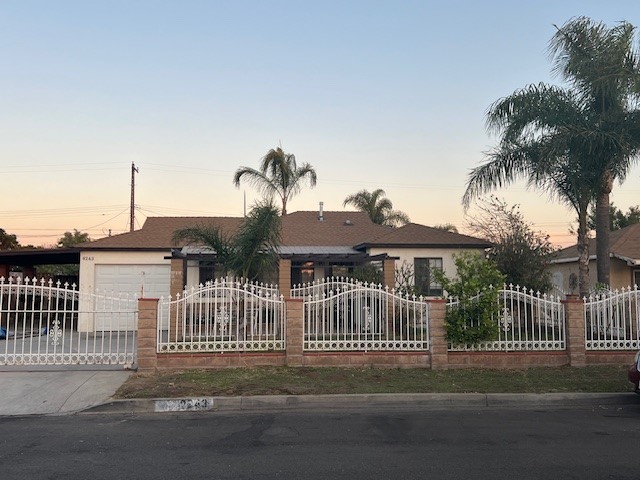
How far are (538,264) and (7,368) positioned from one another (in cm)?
1348

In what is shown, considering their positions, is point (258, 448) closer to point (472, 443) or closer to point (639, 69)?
point (472, 443)

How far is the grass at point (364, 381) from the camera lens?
9688 mm

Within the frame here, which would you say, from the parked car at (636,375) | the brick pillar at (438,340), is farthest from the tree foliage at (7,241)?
the parked car at (636,375)

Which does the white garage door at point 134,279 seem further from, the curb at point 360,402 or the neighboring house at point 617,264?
the neighboring house at point 617,264

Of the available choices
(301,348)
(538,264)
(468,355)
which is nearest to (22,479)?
(301,348)

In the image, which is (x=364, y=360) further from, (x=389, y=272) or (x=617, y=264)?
(x=617, y=264)

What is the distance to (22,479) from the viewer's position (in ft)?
18.3

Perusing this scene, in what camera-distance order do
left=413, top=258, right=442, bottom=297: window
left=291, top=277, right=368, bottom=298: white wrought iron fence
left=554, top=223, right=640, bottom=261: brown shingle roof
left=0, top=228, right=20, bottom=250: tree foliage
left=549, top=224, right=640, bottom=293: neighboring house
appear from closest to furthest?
left=291, top=277, right=368, bottom=298: white wrought iron fence, left=554, top=223, right=640, bottom=261: brown shingle roof, left=549, top=224, right=640, bottom=293: neighboring house, left=413, top=258, right=442, bottom=297: window, left=0, top=228, right=20, bottom=250: tree foliage

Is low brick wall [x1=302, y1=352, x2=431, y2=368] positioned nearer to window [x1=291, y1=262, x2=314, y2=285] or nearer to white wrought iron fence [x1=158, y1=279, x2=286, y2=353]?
white wrought iron fence [x1=158, y1=279, x2=286, y2=353]

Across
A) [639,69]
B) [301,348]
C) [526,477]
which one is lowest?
[526,477]

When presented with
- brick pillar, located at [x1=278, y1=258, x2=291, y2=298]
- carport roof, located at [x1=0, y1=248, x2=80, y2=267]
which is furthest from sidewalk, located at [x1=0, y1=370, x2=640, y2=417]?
carport roof, located at [x1=0, y1=248, x2=80, y2=267]

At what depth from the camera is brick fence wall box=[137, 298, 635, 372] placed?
451 inches

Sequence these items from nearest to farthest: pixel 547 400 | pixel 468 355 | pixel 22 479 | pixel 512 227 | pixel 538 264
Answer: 1. pixel 22 479
2. pixel 547 400
3. pixel 468 355
4. pixel 538 264
5. pixel 512 227

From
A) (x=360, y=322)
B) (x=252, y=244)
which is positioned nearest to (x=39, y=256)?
(x=252, y=244)
